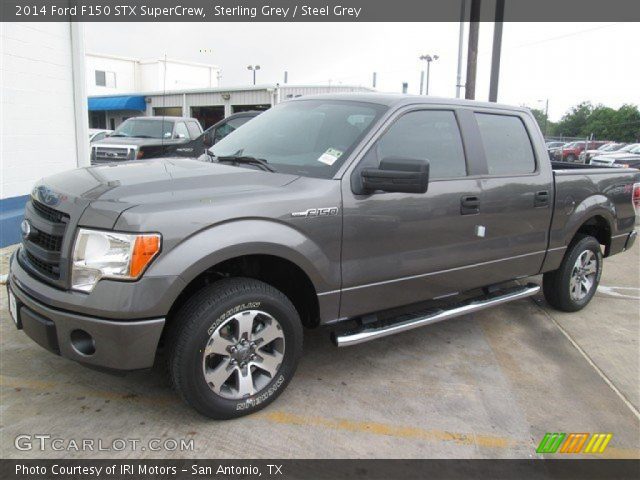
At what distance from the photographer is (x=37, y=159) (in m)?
6.96

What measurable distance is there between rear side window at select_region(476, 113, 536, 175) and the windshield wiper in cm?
177

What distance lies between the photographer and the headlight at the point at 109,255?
2.62 m

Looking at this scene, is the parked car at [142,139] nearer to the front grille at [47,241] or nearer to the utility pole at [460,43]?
the front grille at [47,241]

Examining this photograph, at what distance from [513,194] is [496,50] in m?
12.3

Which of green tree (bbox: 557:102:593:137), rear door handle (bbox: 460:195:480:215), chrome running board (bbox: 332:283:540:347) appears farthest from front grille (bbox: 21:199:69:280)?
green tree (bbox: 557:102:593:137)

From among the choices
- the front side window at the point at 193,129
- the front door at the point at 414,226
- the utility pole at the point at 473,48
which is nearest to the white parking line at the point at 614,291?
the front door at the point at 414,226

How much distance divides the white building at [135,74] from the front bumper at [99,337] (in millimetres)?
39017

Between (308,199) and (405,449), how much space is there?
1.50 m

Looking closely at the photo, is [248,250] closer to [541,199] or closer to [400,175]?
[400,175]

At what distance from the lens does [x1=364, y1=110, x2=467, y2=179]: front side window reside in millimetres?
3594

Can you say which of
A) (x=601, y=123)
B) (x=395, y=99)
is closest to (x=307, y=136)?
(x=395, y=99)

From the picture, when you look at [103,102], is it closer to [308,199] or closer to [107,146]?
[107,146]

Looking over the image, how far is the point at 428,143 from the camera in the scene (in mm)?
3867

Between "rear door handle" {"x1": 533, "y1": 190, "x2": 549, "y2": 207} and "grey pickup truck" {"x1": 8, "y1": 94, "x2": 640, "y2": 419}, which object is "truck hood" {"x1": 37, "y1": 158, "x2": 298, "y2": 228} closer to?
"grey pickup truck" {"x1": 8, "y1": 94, "x2": 640, "y2": 419}
